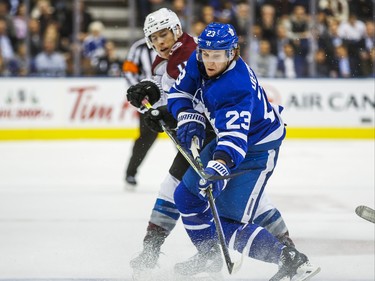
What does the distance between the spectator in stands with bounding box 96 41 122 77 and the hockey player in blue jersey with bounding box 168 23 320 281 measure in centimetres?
571

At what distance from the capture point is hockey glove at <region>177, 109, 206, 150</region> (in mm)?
3225

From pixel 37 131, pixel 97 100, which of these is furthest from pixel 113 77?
pixel 37 131

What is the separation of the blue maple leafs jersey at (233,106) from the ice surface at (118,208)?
0.72 meters

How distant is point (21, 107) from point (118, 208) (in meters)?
3.62

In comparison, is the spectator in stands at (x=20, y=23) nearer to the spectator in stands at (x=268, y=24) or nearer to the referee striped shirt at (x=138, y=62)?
the spectator in stands at (x=268, y=24)

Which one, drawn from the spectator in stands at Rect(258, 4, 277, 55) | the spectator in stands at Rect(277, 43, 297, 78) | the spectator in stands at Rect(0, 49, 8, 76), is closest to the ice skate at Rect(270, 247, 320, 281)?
the spectator in stands at Rect(277, 43, 297, 78)

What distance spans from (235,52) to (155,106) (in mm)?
853

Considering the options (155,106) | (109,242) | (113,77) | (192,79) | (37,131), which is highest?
(192,79)

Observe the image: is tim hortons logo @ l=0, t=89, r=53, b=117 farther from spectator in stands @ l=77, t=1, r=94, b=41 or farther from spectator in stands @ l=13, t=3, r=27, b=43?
spectator in stands @ l=77, t=1, r=94, b=41

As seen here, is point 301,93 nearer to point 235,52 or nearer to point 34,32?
point 34,32

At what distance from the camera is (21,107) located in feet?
28.3

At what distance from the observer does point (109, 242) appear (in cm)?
431

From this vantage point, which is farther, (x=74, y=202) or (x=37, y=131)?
(x=37, y=131)

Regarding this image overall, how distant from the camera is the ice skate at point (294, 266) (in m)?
3.11
